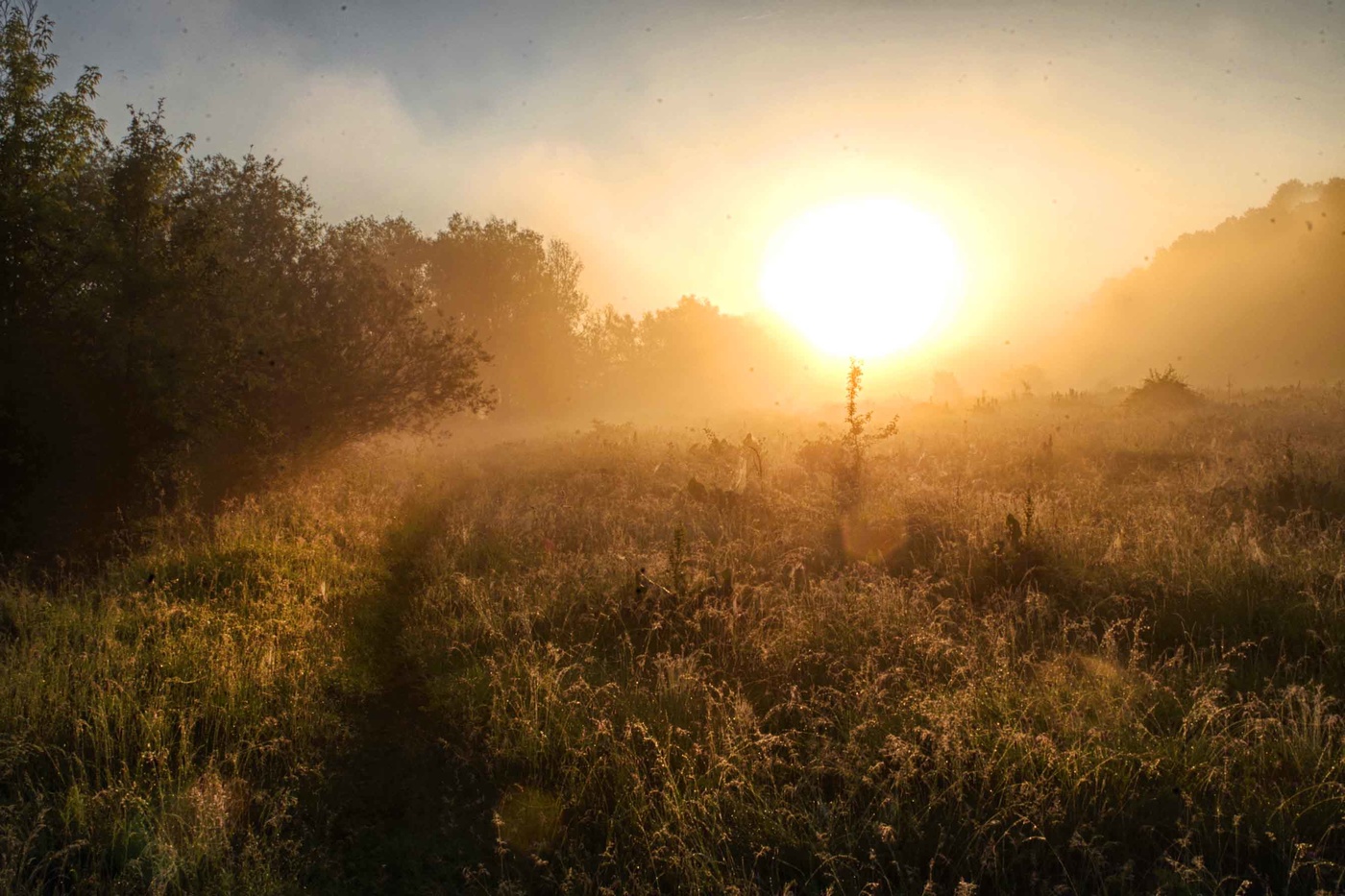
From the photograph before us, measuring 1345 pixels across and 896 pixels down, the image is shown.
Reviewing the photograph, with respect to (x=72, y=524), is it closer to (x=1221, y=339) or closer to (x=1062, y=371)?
(x=1221, y=339)

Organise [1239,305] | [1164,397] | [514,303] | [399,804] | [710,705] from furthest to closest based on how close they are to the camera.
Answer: [1239,305] → [514,303] → [1164,397] → [710,705] → [399,804]

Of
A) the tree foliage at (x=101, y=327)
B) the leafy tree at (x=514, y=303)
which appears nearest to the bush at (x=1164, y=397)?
the tree foliage at (x=101, y=327)

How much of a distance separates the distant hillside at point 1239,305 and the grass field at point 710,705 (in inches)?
1784

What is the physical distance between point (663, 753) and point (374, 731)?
263 centimetres

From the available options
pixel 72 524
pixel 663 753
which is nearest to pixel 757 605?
Result: pixel 663 753

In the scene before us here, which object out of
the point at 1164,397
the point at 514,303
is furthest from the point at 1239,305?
the point at 514,303

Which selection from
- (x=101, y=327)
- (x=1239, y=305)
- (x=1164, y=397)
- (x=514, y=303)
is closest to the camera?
(x=101, y=327)

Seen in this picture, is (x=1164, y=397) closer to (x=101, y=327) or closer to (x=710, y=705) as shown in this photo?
(x=710, y=705)

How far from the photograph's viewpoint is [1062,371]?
244 feet

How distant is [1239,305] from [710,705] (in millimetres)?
72870

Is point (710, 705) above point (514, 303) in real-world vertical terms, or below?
below

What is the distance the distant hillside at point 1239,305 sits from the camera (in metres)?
45.9

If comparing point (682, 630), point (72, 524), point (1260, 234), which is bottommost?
point (682, 630)

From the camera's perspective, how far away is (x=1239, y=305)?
55.6 m
